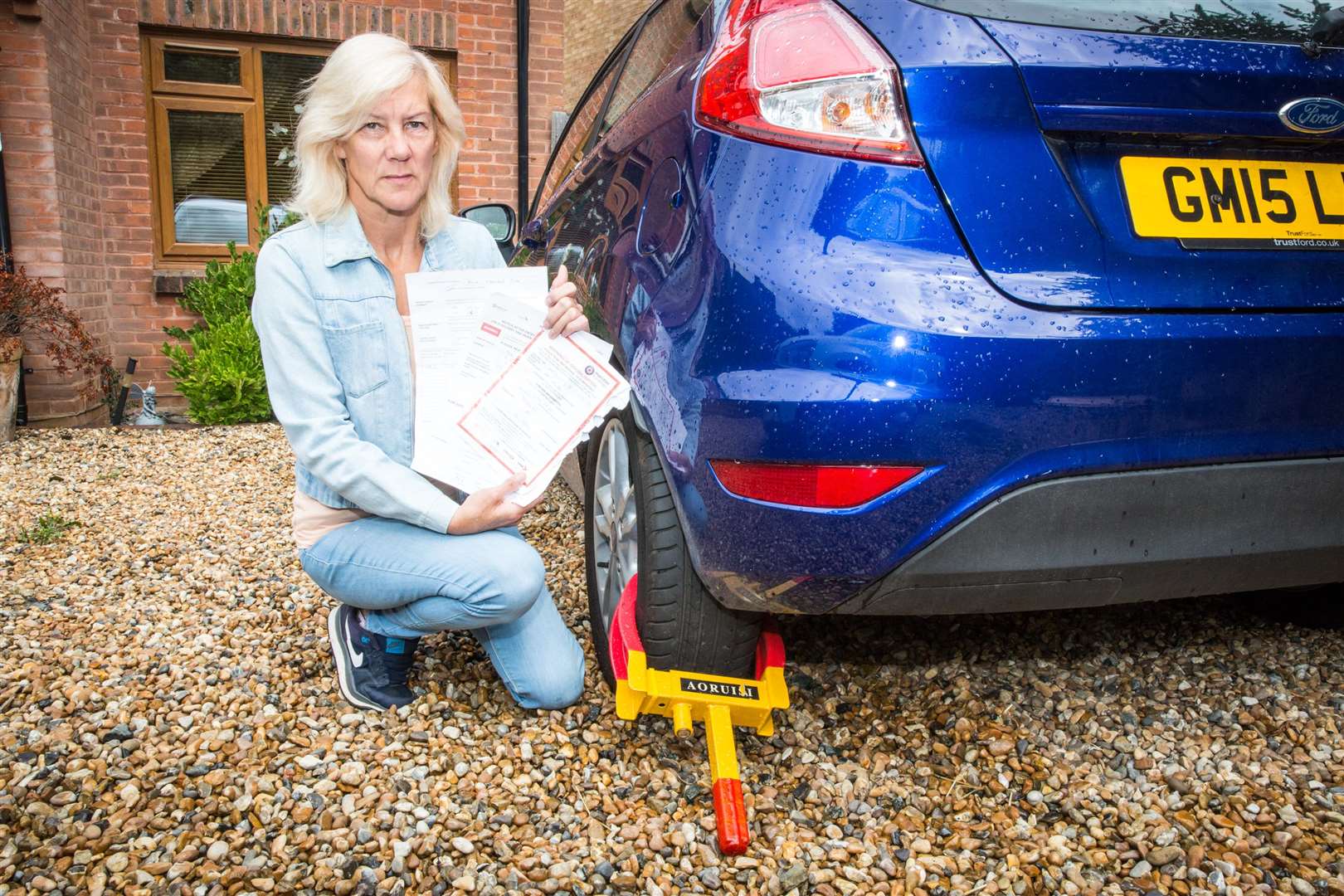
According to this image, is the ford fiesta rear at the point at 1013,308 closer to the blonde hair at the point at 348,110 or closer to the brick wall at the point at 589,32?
the blonde hair at the point at 348,110

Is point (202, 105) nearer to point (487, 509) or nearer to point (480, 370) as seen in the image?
point (480, 370)

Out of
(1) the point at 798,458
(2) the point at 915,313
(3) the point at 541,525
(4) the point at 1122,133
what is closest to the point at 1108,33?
(4) the point at 1122,133

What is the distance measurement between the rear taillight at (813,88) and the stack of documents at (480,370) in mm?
600

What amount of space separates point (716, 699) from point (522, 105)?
5912 millimetres

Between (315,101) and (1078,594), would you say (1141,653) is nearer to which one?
(1078,594)

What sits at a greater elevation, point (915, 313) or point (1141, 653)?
point (915, 313)

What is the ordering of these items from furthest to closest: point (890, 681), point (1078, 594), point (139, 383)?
point (139, 383)
point (890, 681)
point (1078, 594)

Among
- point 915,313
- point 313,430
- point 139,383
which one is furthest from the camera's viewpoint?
point 139,383

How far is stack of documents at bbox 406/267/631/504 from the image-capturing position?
196cm

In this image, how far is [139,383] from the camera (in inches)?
257

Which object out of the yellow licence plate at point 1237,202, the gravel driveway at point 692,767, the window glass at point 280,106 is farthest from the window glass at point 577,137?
the window glass at point 280,106

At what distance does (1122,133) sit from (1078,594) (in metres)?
0.71

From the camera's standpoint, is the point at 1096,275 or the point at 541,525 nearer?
the point at 1096,275

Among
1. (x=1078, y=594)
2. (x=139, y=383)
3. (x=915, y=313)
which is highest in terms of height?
(x=915, y=313)
